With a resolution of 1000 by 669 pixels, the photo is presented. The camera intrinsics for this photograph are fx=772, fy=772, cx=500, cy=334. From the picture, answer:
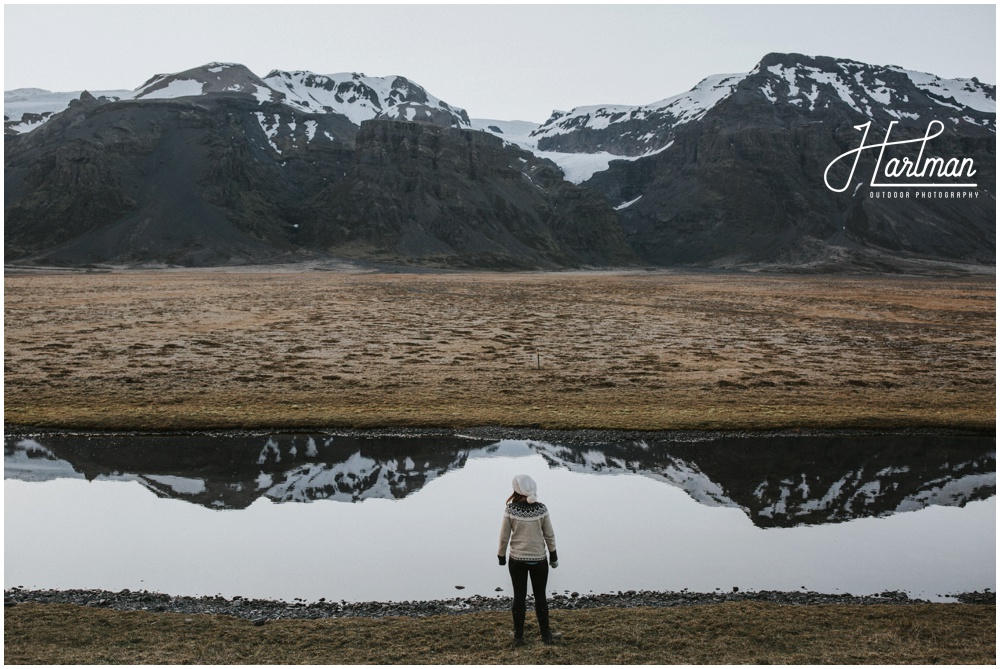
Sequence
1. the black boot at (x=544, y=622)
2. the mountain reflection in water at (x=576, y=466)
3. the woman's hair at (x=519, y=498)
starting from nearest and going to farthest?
the woman's hair at (x=519, y=498), the black boot at (x=544, y=622), the mountain reflection in water at (x=576, y=466)

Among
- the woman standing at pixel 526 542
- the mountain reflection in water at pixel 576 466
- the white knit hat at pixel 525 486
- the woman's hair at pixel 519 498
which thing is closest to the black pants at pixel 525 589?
the woman standing at pixel 526 542

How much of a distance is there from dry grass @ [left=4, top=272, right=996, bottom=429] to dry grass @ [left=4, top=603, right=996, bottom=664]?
48.6 feet

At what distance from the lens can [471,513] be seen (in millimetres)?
18281

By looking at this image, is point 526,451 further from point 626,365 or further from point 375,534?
point 626,365

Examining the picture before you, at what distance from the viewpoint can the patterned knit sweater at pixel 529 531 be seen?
10.8 metres

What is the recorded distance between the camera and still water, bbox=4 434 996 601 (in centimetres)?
1445

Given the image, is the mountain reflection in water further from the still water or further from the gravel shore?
the gravel shore

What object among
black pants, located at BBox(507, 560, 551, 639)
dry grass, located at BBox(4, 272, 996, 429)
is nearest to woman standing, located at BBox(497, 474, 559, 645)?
black pants, located at BBox(507, 560, 551, 639)

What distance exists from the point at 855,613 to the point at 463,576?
22.0ft

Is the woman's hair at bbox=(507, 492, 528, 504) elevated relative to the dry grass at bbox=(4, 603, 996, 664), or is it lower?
elevated

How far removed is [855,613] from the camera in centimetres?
1252

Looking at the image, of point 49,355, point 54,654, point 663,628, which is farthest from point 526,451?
point 49,355

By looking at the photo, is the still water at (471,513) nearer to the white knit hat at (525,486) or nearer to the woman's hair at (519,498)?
the woman's hair at (519,498)

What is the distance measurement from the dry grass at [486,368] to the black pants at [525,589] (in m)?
16.3
